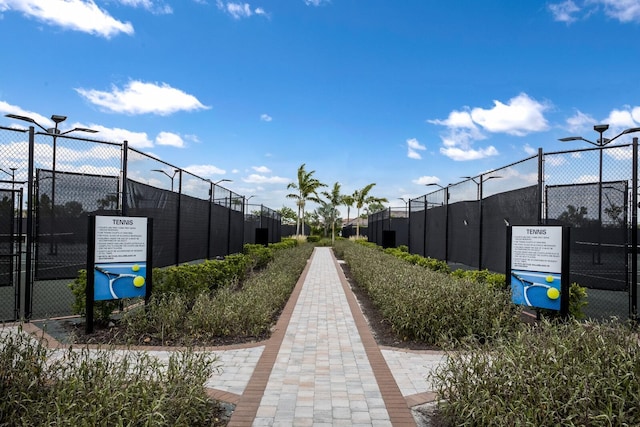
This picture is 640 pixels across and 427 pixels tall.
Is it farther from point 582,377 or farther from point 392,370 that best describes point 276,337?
point 582,377

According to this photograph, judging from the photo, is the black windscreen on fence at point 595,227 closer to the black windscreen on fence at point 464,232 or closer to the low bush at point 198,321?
the black windscreen on fence at point 464,232

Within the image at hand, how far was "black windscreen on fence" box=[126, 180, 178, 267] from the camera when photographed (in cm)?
803

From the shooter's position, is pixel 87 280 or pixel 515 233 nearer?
A: pixel 87 280

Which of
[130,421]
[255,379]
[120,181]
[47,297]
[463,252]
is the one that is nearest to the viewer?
[130,421]

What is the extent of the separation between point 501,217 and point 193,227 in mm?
7657

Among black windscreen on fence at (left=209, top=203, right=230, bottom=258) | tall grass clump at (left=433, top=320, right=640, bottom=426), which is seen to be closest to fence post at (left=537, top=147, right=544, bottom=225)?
tall grass clump at (left=433, top=320, right=640, bottom=426)

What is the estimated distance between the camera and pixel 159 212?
894 cm

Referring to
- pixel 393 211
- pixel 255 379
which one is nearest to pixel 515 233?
pixel 255 379

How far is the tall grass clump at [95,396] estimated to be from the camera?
2945 mm

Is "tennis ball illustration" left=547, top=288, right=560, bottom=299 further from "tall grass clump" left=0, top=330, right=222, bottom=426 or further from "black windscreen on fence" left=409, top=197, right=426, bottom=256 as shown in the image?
"black windscreen on fence" left=409, top=197, right=426, bottom=256

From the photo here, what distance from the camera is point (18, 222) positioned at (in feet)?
24.3

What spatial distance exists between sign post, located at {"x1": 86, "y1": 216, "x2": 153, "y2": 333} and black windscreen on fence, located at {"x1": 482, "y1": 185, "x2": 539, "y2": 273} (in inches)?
272

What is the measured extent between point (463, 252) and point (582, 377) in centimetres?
878

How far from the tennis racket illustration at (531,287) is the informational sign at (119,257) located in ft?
20.9
